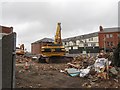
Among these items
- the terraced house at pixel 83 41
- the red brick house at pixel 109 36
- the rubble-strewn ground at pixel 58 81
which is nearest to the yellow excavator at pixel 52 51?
the rubble-strewn ground at pixel 58 81

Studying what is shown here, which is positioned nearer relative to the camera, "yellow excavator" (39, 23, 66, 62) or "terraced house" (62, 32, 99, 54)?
"yellow excavator" (39, 23, 66, 62)

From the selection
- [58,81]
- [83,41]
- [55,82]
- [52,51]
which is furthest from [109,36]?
[55,82]

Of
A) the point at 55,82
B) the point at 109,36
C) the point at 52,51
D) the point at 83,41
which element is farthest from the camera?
the point at 83,41

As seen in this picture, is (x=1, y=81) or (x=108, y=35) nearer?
(x=1, y=81)

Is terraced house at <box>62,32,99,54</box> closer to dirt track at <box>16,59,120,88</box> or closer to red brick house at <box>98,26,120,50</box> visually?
red brick house at <box>98,26,120,50</box>

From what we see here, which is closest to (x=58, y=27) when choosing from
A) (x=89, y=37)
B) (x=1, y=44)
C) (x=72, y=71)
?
Result: (x=72, y=71)

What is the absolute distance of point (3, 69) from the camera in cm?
662

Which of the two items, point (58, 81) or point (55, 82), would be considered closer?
point (55, 82)

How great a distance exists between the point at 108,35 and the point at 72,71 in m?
53.9

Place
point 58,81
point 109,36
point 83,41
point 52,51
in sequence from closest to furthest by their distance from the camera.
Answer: point 58,81
point 52,51
point 109,36
point 83,41

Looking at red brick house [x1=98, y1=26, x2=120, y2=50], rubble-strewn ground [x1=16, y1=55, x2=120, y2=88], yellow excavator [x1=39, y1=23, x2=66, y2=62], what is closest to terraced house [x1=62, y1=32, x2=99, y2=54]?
red brick house [x1=98, y1=26, x2=120, y2=50]

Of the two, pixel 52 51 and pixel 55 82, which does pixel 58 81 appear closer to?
pixel 55 82

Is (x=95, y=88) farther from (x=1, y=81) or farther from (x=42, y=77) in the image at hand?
(x=1, y=81)

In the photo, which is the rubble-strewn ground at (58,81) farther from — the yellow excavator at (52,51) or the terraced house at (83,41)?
the terraced house at (83,41)
